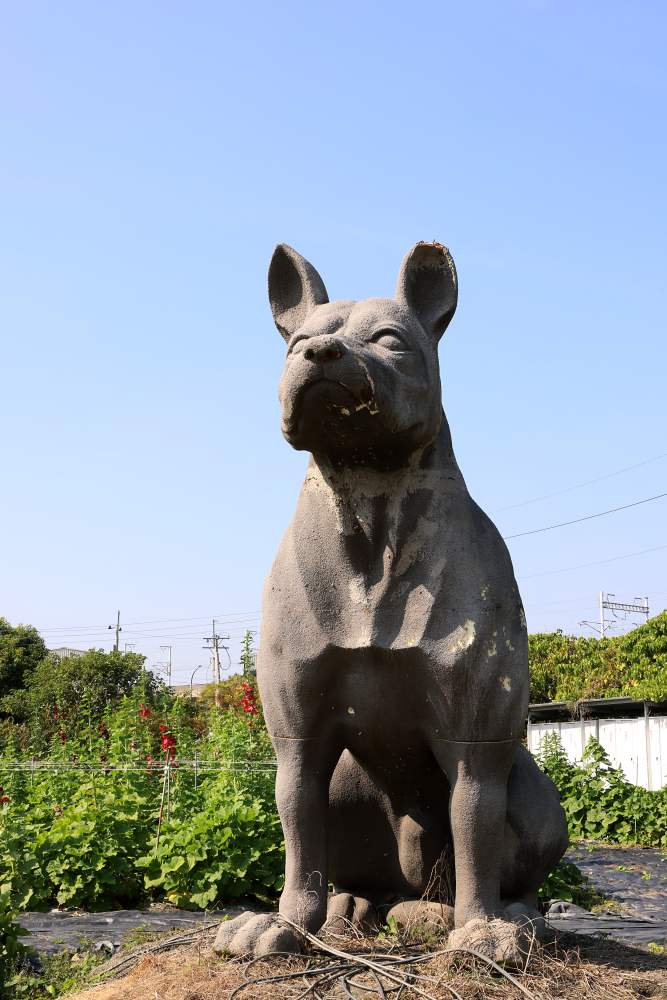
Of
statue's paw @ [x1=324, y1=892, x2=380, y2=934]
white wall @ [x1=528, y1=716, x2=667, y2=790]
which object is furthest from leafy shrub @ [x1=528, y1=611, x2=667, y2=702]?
statue's paw @ [x1=324, y1=892, x2=380, y2=934]

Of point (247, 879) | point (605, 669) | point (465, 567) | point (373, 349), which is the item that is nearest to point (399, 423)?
point (373, 349)

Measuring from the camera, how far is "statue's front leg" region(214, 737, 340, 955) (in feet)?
12.1

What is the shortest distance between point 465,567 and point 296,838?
1195mm

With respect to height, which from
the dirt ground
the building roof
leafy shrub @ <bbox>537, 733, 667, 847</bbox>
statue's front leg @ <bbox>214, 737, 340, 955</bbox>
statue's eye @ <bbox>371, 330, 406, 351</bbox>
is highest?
statue's eye @ <bbox>371, 330, 406, 351</bbox>

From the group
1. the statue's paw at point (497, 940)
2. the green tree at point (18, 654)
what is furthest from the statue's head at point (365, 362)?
the green tree at point (18, 654)

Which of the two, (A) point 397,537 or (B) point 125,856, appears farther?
(B) point 125,856

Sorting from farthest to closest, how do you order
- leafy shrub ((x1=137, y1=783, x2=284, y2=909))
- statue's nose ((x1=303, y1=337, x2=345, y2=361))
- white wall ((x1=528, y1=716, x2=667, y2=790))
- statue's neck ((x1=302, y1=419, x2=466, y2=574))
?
white wall ((x1=528, y1=716, x2=667, y2=790))
leafy shrub ((x1=137, y1=783, x2=284, y2=909))
statue's neck ((x1=302, y1=419, x2=466, y2=574))
statue's nose ((x1=303, y1=337, x2=345, y2=361))

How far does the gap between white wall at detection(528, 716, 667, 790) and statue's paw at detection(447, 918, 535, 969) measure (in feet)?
46.1

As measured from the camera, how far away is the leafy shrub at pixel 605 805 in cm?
1368

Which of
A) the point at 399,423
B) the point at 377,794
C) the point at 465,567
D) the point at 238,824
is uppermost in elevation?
A: the point at 399,423

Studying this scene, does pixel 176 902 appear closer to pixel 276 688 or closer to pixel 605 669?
pixel 276 688

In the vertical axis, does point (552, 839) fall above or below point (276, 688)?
below

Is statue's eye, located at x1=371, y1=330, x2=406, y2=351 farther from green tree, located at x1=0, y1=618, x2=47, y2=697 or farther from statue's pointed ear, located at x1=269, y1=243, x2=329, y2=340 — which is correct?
green tree, located at x1=0, y1=618, x2=47, y2=697

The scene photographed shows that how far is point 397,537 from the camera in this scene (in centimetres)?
374
